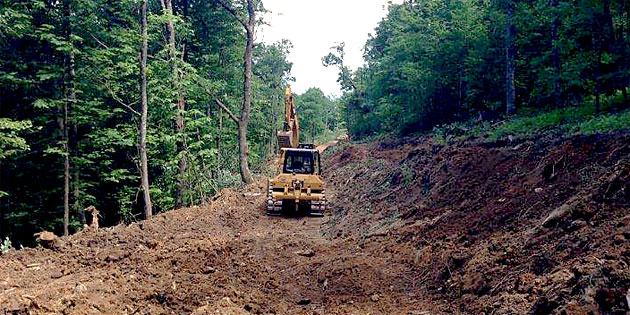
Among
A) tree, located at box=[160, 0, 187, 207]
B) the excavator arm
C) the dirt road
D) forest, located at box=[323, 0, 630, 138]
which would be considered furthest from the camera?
the excavator arm

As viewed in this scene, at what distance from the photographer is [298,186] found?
15469 mm

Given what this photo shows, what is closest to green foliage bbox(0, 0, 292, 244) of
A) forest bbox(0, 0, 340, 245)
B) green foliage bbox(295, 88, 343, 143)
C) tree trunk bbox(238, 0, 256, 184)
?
forest bbox(0, 0, 340, 245)

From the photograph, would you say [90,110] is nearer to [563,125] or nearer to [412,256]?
[412,256]

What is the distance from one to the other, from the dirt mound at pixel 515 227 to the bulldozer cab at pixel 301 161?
2.30m

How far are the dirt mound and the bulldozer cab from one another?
2301mm

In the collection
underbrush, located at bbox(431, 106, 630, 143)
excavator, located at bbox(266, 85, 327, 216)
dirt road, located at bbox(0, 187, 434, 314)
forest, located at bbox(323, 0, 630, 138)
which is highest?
forest, located at bbox(323, 0, 630, 138)

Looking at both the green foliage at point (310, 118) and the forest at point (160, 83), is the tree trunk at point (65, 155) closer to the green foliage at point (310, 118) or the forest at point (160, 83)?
the forest at point (160, 83)

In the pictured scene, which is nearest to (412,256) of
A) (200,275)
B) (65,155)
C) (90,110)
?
(200,275)

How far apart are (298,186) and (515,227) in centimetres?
854

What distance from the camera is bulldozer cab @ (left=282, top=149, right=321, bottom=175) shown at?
1636 cm

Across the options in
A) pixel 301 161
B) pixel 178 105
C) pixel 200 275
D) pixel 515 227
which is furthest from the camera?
pixel 178 105

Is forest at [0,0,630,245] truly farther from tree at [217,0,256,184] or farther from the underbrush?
the underbrush

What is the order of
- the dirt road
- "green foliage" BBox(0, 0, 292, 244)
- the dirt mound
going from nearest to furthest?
the dirt mound
the dirt road
"green foliage" BBox(0, 0, 292, 244)

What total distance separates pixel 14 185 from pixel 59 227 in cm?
255
